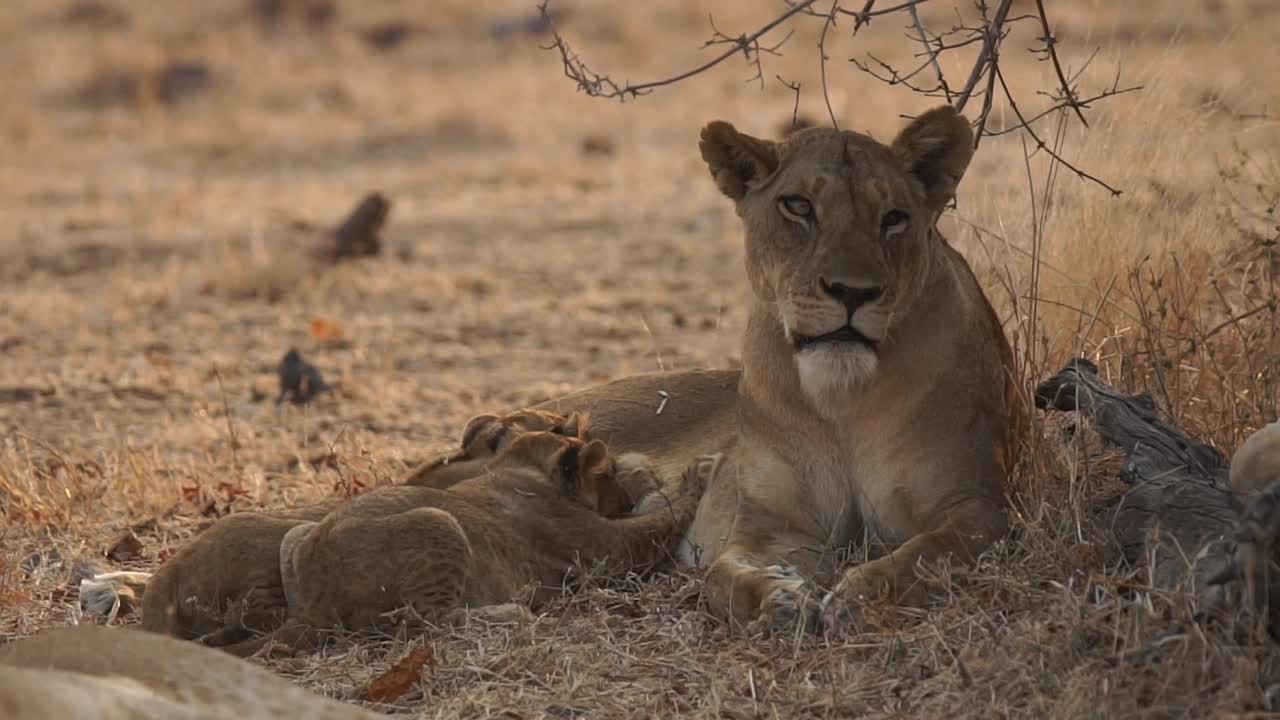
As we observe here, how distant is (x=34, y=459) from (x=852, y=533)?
3.55 meters

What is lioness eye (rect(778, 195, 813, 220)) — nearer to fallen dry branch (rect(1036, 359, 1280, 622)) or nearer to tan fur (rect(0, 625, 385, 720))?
fallen dry branch (rect(1036, 359, 1280, 622))

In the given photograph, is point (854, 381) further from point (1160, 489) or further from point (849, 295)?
point (1160, 489)

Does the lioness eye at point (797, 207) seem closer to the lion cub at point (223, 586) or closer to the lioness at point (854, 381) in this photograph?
the lioness at point (854, 381)

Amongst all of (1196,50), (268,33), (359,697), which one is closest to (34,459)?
(359,697)

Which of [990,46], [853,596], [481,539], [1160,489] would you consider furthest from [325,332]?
[1160,489]

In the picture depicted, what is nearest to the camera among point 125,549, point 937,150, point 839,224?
point 839,224

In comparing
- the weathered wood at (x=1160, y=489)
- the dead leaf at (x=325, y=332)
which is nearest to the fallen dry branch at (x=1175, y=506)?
the weathered wood at (x=1160, y=489)

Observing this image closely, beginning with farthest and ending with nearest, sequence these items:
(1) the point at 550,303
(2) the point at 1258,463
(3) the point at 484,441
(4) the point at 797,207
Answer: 1. (1) the point at 550,303
2. (3) the point at 484,441
3. (4) the point at 797,207
4. (2) the point at 1258,463

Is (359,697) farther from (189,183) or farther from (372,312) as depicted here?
(189,183)

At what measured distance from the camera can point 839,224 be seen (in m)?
4.65

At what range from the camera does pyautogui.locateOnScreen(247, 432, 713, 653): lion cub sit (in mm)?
4742

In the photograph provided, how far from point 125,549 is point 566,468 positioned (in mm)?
1546

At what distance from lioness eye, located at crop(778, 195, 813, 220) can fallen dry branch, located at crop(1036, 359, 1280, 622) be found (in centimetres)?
77

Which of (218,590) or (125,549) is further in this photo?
(125,549)
